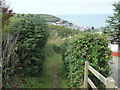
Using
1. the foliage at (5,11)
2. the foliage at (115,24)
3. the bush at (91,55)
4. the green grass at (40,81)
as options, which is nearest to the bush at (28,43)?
the green grass at (40,81)

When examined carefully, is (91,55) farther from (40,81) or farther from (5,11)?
(5,11)

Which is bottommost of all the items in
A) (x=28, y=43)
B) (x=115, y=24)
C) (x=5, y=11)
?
(x=28, y=43)

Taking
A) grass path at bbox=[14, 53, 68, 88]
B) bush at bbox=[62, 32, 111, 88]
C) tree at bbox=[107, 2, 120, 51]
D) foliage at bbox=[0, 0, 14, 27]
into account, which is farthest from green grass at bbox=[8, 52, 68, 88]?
tree at bbox=[107, 2, 120, 51]

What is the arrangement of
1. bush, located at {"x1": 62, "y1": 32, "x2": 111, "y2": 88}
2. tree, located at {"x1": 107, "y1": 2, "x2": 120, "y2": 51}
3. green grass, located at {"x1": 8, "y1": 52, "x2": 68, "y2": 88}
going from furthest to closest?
1. tree, located at {"x1": 107, "y1": 2, "x2": 120, "y2": 51}
2. green grass, located at {"x1": 8, "y1": 52, "x2": 68, "y2": 88}
3. bush, located at {"x1": 62, "y1": 32, "x2": 111, "y2": 88}

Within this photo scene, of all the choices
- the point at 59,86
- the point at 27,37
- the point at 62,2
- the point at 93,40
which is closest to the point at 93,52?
the point at 93,40

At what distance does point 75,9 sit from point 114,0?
14.8ft

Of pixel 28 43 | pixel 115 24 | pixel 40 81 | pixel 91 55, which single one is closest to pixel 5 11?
pixel 28 43

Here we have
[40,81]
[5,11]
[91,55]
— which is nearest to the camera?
[91,55]

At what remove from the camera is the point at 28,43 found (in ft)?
14.6

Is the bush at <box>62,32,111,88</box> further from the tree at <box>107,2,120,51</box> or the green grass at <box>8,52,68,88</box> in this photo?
the tree at <box>107,2,120,51</box>

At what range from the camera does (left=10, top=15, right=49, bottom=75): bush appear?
4.48m

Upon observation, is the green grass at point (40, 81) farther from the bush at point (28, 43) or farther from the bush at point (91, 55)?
the bush at point (91, 55)

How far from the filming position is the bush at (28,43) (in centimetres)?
448

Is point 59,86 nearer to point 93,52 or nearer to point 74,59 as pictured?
point 74,59
